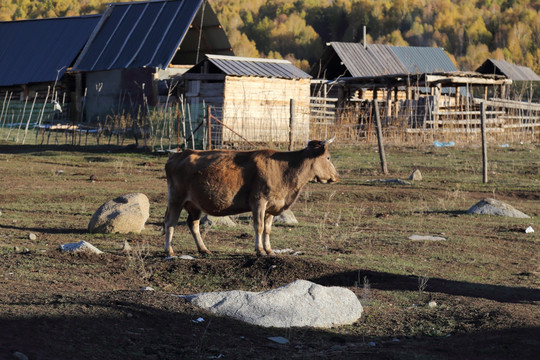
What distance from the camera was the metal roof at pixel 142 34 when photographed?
3538 centimetres

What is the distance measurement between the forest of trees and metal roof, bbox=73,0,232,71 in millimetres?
29628

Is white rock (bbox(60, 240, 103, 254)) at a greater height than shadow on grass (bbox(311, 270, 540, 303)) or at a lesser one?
greater

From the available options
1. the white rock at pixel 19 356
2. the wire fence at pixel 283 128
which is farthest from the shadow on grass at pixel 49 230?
the wire fence at pixel 283 128

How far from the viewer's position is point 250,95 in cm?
2945

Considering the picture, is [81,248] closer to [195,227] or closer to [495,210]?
[195,227]

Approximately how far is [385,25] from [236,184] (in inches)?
2670

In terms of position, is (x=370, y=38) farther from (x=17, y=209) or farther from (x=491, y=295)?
(x=491, y=295)

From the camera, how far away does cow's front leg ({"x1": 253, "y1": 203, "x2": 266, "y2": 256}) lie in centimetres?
1076

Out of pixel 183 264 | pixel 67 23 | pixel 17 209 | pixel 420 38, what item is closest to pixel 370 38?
pixel 420 38

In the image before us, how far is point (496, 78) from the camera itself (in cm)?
3509

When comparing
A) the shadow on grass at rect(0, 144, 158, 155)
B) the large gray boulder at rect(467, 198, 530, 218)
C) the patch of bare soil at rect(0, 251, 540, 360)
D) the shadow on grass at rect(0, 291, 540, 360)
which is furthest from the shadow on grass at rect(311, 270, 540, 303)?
the shadow on grass at rect(0, 144, 158, 155)

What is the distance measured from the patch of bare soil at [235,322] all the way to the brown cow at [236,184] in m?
1.14

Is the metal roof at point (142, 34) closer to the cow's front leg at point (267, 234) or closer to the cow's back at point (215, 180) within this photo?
the cow's back at point (215, 180)

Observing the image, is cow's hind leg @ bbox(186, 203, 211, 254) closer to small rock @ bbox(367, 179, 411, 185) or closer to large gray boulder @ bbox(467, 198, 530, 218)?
large gray boulder @ bbox(467, 198, 530, 218)
